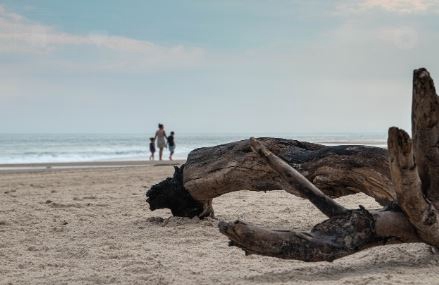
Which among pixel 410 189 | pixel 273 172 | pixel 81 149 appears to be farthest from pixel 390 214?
pixel 81 149

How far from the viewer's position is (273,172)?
250 inches

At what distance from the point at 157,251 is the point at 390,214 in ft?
7.64

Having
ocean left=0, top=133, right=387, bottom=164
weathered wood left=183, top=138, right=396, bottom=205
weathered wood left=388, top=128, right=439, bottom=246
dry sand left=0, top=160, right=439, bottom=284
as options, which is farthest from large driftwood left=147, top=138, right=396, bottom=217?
ocean left=0, top=133, right=387, bottom=164

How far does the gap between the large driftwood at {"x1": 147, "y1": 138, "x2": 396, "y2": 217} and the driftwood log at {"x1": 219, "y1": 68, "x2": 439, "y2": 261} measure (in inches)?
48.3

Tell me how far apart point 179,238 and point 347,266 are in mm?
2253

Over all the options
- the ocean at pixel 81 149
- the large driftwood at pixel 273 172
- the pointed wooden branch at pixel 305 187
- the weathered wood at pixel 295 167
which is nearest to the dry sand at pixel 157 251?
the large driftwood at pixel 273 172

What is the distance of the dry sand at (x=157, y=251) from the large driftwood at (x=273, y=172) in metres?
0.37

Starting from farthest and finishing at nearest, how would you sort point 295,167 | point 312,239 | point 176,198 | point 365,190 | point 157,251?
point 176,198, point 295,167, point 365,190, point 157,251, point 312,239

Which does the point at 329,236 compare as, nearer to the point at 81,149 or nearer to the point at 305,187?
the point at 305,187

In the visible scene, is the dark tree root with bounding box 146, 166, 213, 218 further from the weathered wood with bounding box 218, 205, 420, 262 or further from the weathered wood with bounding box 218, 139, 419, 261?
the weathered wood with bounding box 218, 205, 420, 262

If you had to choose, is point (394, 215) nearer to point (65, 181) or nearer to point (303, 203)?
point (303, 203)

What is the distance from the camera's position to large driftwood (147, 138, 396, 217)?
5715 mm

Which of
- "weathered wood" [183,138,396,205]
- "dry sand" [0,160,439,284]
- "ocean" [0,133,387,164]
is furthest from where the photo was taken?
"ocean" [0,133,387,164]

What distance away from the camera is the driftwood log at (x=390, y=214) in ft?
12.1
